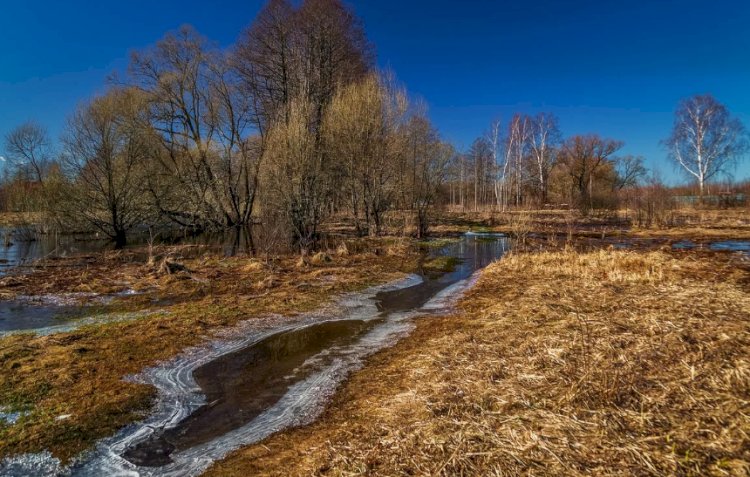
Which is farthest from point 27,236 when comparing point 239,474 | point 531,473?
point 531,473

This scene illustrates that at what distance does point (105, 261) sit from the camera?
583 inches

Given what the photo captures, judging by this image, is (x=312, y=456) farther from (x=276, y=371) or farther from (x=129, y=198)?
(x=129, y=198)

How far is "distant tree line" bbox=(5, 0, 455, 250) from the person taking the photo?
1945cm

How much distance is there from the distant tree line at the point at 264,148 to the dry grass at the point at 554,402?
1237 centimetres

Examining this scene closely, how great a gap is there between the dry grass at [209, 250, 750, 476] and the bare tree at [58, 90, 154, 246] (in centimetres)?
2252

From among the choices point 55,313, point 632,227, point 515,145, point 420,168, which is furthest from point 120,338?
point 515,145

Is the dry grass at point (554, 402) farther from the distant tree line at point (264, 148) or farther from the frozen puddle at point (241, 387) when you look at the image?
the distant tree line at point (264, 148)

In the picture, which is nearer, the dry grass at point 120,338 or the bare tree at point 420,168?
the dry grass at point 120,338

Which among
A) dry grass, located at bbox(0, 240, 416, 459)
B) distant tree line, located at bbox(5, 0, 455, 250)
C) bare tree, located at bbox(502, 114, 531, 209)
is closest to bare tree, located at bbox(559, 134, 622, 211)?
bare tree, located at bbox(502, 114, 531, 209)

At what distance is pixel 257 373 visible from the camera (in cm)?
530

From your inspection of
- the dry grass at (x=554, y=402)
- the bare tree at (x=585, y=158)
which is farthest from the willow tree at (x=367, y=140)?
the bare tree at (x=585, y=158)

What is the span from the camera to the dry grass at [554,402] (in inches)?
98.2

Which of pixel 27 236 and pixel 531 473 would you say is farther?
pixel 27 236

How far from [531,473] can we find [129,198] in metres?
26.2
